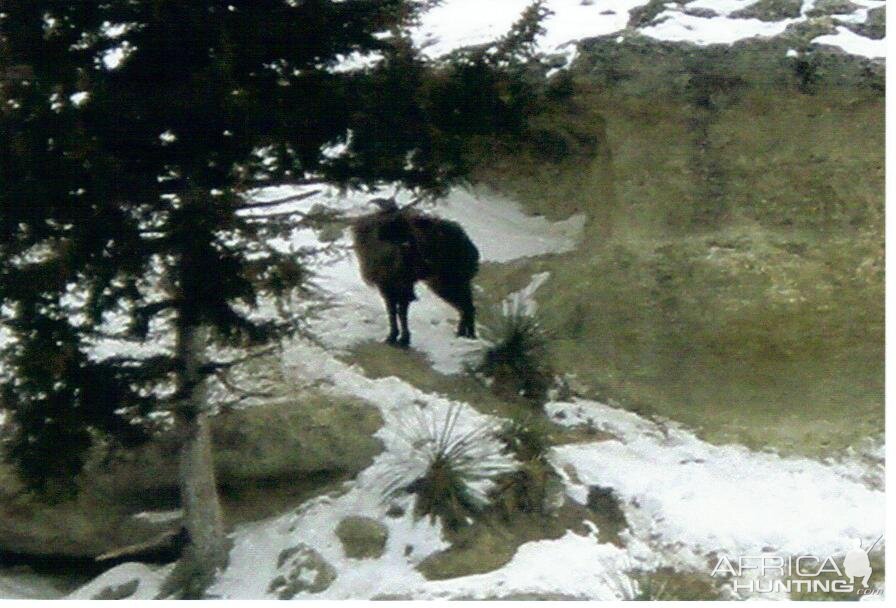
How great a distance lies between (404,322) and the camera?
1002 centimetres

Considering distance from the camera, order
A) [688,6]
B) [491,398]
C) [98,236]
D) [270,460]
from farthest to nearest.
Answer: [688,6] → [491,398] → [270,460] → [98,236]

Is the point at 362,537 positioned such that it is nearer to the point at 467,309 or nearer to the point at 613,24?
the point at 467,309

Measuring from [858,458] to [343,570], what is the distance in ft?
11.8

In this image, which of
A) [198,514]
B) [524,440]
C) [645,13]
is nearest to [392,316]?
[524,440]

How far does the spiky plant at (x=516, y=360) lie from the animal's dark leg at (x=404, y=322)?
66 cm

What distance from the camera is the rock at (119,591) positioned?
328 inches

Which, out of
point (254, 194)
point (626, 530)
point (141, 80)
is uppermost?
point (141, 80)

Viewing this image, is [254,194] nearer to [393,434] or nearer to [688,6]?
[393,434]

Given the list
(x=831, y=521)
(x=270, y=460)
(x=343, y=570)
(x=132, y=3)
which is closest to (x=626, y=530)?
(x=831, y=521)

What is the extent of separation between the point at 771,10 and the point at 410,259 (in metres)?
3.61

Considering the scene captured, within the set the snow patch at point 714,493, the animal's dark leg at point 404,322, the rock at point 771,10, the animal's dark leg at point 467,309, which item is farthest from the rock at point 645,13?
the snow patch at point 714,493

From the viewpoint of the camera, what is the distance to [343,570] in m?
8.17

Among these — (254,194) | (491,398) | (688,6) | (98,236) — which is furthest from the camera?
(688,6)

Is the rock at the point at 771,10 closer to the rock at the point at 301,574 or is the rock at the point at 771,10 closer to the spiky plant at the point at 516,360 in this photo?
the spiky plant at the point at 516,360
